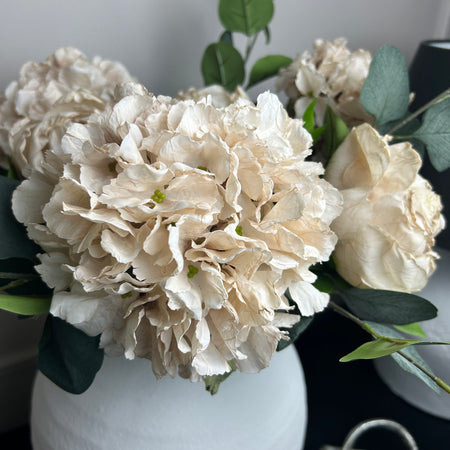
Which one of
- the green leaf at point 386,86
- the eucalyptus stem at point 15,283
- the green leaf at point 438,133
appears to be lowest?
the eucalyptus stem at point 15,283

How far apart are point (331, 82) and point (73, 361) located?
32 cm

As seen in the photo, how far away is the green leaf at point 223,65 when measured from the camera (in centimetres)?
54

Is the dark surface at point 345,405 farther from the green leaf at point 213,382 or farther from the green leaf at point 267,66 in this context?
Result: the green leaf at point 267,66

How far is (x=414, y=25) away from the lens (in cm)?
82

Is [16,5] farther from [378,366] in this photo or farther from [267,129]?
[378,366]

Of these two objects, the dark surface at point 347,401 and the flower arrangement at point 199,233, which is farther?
the dark surface at point 347,401

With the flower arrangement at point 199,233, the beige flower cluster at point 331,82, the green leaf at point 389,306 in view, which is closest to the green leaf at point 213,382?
the flower arrangement at point 199,233

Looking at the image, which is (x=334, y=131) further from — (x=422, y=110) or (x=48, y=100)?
(x=48, y=100)

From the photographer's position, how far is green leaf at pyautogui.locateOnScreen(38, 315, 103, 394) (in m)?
0.34

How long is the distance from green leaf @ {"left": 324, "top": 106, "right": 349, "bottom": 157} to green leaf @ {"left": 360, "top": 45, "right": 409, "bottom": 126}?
0.10 ft

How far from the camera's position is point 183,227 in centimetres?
28

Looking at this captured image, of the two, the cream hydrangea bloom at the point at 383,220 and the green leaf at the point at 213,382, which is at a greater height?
the cream hydrangea bloom at the point at 383,220

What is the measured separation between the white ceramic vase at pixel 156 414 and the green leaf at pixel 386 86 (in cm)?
24

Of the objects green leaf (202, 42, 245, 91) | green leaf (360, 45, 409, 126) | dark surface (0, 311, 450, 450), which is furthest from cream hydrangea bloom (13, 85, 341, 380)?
dark surface (0, 311, 450, 450)
